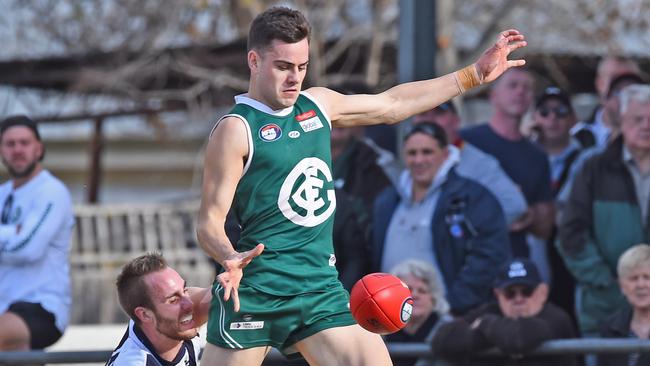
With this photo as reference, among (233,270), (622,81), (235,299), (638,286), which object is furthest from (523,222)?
(233,270)

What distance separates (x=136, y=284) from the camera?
5.72 m

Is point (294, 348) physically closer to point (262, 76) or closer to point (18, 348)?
point (262, 76)

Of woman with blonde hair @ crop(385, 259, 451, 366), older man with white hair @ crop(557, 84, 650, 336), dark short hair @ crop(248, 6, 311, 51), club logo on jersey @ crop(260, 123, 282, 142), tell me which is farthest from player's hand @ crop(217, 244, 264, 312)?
older man with white hair @ crop(557, 84, 650, 336)

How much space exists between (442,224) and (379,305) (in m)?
2.42

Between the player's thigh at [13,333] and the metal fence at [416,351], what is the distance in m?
0.39

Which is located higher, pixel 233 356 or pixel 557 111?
pixel 557 111

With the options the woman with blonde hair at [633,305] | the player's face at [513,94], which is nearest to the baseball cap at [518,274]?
the woman with blonde hair at [633,305]

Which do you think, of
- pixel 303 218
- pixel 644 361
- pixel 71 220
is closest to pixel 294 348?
pixel 303 218

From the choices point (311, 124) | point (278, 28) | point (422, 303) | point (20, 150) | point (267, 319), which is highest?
point (278, 28)

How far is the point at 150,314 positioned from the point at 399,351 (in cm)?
190

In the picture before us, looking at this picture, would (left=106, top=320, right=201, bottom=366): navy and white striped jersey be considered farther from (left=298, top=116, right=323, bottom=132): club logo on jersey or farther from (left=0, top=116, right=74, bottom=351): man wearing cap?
(left=0, top=116, right=74, bottom=351): man wearing cap

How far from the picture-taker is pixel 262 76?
207 inches

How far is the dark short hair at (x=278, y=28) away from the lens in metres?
5.18

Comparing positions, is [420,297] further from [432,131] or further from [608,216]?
[608,216]
